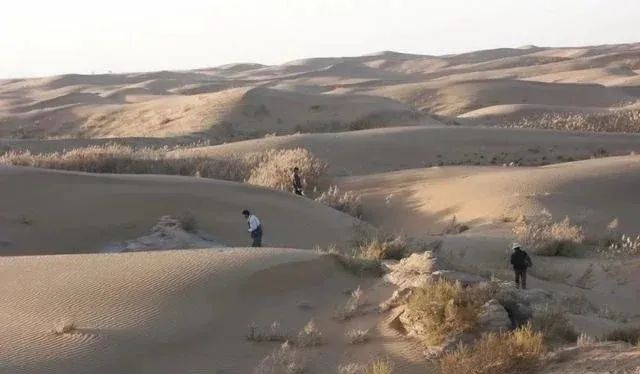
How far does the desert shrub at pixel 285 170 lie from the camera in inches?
930

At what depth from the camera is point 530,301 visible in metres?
8.69

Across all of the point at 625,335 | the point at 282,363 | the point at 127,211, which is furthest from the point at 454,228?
the point at 282,363

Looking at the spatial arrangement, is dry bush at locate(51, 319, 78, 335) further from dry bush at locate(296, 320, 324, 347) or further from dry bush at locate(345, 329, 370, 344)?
dry bush at locate(345, 329, 370, 344)

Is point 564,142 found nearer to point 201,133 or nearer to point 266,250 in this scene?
point 201,133

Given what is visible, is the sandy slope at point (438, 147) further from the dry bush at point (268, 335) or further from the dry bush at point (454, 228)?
the dry bush at point (268, 335)

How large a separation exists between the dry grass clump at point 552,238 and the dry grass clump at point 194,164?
8.78m

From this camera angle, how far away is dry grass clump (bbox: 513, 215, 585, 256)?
1555 centimetres

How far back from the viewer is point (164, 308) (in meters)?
8.76

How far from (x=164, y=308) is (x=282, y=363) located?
1.97m

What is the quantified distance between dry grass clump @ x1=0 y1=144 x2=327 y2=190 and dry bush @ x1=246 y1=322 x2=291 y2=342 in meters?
14.9

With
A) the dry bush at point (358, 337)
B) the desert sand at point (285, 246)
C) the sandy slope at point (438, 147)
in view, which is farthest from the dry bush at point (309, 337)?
the sandy slope at point (438, 147)

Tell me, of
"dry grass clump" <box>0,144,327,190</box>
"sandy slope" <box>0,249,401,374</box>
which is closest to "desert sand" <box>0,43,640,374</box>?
"sandy slope" <box>0,249,401,374</box>

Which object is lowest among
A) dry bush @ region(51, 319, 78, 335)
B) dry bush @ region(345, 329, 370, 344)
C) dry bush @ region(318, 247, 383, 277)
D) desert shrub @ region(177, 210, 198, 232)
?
desert shrub @ region(177, 210, 198, 232)

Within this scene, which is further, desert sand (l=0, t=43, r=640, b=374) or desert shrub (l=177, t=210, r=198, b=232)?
desert shrub (l=177, t=210, r=198, b=232)
